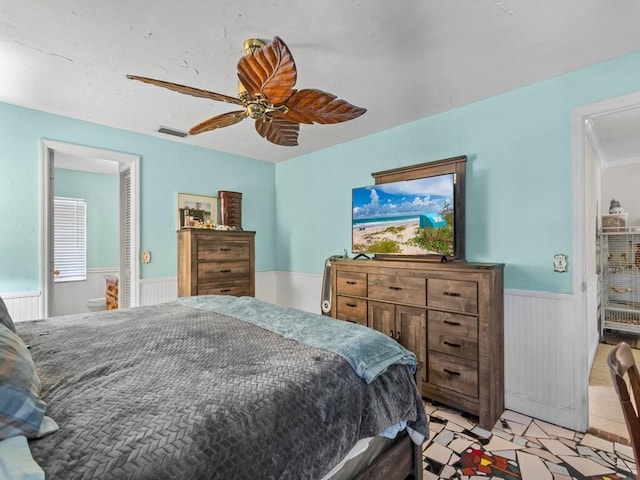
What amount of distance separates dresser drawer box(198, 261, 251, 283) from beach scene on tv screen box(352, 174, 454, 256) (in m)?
1.38

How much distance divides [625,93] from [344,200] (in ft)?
8.26

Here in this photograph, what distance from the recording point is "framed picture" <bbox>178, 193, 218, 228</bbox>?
146 inches

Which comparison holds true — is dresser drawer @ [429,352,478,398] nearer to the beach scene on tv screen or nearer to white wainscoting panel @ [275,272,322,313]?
the beach scene on tv screen

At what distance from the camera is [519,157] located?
8.25 ft

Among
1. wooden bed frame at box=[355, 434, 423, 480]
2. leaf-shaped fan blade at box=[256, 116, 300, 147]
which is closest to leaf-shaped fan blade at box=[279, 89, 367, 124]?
leaf-shaped fan blade at box=[256, 116, 300, 147]

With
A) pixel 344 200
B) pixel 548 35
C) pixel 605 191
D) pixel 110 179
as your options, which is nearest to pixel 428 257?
pixel 344 200

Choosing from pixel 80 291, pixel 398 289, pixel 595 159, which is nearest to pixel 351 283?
pixel 398 289

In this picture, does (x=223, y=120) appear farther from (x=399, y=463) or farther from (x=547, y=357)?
(x=547, y=357)

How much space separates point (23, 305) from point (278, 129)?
2.82 m

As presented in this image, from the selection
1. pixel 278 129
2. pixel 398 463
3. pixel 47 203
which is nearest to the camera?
pixel 398 463

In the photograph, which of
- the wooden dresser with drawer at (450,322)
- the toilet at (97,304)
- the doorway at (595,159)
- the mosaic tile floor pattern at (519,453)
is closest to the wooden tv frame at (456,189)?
the wooden dresser with drawer at (450,322)

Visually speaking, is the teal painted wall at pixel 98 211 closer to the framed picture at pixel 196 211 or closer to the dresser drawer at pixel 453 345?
the framed picture at pixel 196 211

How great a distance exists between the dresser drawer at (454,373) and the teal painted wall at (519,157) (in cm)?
76

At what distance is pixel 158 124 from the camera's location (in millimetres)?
3227
